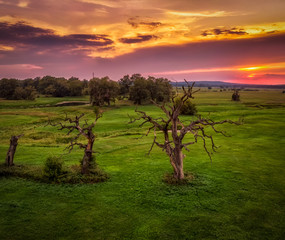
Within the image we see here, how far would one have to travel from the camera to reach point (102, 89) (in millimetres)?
100938

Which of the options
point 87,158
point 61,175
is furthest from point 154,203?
point 61,175

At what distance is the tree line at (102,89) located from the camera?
10088cm

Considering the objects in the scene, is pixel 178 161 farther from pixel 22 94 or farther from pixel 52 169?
pixel 22 94

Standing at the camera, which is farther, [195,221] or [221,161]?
[221,161]

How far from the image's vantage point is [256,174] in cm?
2103

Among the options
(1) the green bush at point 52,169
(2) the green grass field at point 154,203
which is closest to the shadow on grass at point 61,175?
(1) the green bush at point 52,169

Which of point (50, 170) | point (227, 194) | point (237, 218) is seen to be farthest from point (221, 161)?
point (50, 170)

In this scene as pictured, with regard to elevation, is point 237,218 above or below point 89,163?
below

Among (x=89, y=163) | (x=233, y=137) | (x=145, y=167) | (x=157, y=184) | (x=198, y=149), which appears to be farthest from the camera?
(x=233, y=137)

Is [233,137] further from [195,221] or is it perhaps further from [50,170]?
[50,170]

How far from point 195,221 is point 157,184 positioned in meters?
5.64

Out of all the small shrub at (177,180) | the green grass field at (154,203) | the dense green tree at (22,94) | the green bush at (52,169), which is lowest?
the green grass field at (154,203)

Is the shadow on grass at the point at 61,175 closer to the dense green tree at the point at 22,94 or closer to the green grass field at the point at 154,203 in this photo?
the green grass field at the point at 154,203

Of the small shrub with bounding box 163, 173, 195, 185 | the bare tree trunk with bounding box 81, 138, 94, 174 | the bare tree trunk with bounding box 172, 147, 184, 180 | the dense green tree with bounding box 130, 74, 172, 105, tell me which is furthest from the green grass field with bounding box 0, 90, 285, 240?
the dense green tree with bounding box 130, 74, 172, 105
